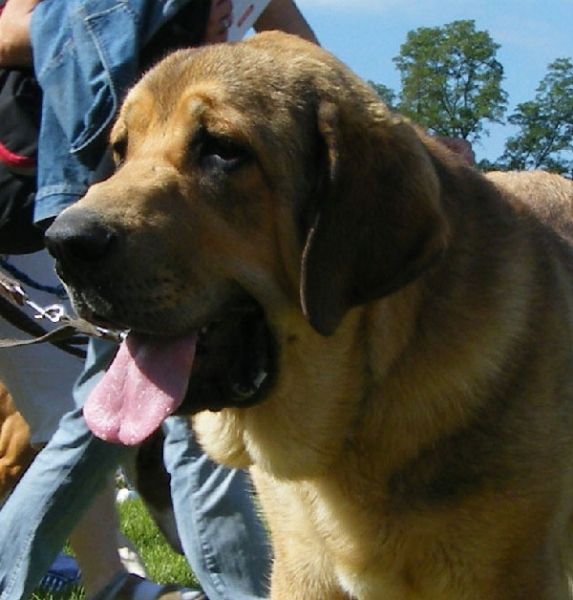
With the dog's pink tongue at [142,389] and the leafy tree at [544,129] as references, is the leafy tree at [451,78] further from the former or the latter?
the dog's pink tongue at [142,389]

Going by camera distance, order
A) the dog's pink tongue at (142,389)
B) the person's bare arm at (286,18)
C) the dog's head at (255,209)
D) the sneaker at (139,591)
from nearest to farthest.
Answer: the dog's head at (255,209), the dog's pink tongue at (142,389), the person's bare arm at (286,18), the sneaker at (139,591)

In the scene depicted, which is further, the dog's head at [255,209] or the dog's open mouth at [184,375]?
the dog's open mouth at [184,375]

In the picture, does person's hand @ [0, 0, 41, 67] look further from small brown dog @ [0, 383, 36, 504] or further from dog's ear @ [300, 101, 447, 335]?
small brown dog @ [0, 383, 36, 504]

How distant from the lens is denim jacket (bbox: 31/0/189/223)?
3.57 m

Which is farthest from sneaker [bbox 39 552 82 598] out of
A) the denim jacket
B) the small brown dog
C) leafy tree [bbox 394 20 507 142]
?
leafy tree [bbox 394 20 507 142]

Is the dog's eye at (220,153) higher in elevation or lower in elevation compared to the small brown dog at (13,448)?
higher

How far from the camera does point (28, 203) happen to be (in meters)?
3.88

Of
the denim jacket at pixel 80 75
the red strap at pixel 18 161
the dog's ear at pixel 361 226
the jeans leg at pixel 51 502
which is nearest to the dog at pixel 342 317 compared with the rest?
the dog's ear at pixel 361 226

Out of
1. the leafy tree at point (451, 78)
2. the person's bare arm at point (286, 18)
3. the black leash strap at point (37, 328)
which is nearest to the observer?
the black leash strap at point (37, 328)

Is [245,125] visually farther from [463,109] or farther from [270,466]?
[463,109]

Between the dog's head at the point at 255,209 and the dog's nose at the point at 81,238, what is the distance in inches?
1.1

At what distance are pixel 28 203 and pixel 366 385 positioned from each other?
145 cm

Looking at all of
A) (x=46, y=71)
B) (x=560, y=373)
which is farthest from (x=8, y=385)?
(x=560, y=373)

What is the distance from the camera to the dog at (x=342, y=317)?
9.23ft
